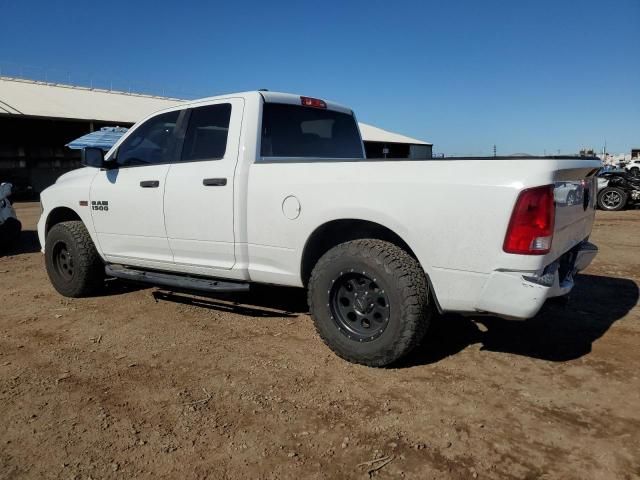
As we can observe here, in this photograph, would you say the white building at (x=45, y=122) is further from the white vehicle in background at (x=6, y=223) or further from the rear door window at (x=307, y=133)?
the rear door window at (x=307, y=133)

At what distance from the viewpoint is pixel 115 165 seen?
15.9 ft

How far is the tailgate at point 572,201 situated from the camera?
9.43 feet

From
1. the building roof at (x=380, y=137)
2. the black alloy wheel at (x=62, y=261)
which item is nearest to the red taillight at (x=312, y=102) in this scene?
the black alloy wheel at (x=62, y=261)

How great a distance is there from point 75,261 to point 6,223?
422 cm

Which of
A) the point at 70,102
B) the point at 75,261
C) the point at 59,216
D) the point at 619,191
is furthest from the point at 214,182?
the point at 70,102

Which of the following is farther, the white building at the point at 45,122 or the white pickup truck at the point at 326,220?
the white building at the point at 45,122

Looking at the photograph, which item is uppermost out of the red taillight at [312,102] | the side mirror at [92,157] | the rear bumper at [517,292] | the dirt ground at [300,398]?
the red taillight at [312,102]

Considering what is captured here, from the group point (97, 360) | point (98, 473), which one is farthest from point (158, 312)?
point (98, 473)

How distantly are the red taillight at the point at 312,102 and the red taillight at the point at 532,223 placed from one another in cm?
246

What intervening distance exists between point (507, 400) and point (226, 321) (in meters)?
2.51

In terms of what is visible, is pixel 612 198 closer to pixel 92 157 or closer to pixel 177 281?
pixel 177 281

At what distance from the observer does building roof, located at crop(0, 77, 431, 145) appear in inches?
851

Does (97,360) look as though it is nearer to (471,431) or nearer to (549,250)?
(471,431)

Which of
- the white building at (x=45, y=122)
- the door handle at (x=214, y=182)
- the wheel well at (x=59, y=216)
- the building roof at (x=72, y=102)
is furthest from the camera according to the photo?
the white building at (x=45, y=122)
